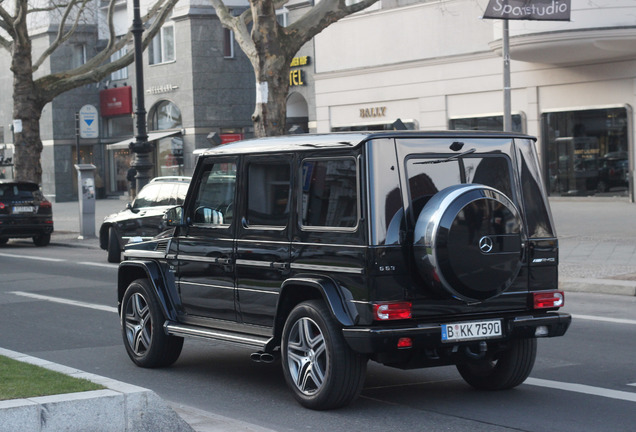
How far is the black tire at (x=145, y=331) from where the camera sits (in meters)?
8.58

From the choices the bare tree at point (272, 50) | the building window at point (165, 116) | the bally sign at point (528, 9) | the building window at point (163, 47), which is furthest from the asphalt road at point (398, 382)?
the building window at point (163, 47)

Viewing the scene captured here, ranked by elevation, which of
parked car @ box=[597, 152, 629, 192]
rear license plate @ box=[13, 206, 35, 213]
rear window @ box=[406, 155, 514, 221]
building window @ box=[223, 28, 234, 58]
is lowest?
rear license plate @ box=[13, 206, 35, 213]

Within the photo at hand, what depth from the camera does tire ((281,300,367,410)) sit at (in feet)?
22.1

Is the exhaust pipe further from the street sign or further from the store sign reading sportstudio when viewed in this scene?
the store sign reading sportstudio

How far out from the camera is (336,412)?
6.95 m

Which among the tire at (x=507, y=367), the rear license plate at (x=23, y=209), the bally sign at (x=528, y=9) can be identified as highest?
the bally sign at (x=528, y=9)

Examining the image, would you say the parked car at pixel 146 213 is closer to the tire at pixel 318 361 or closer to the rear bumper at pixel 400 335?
the tire at pixel 318 361

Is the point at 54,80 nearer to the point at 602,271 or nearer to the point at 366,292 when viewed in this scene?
the point at 602,271

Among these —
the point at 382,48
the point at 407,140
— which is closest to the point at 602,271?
the point at 407,140

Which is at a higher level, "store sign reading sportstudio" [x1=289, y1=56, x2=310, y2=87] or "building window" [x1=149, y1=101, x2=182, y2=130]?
"store sign reading sportstudio" [x1=289, y1=56, x2=310, y2=87]

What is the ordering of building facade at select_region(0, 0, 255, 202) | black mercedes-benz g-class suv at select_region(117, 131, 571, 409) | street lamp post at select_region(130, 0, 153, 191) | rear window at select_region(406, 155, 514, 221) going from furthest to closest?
building facade at select_region(0, 0, 255, 202) < street lamp post at select_region(130, 0, 153, 191) < rear window at select_region(406, 155, 514, 221) < black mercedes-benz g-class suv at select_region(117, 131, 571, 409)

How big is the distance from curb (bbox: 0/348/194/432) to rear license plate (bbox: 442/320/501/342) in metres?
1.74

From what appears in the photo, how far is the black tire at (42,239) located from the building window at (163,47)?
2050 centimetres

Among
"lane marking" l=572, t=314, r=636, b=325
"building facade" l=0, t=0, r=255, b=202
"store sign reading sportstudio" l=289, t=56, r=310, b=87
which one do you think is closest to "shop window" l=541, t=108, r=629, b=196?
"store sign reading sportstudio" l=289, t=56, r=310, b=87
